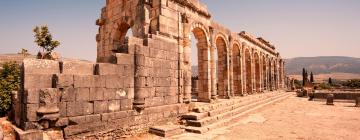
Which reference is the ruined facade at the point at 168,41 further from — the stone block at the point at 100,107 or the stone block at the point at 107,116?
the stone block at the point at 100,107

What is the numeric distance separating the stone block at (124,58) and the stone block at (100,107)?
1192 millimetres

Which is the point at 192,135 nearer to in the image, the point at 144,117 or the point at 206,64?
the point at 144,117

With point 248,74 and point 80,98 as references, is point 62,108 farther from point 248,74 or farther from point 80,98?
point 248,74

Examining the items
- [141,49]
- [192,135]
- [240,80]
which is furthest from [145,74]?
[240,80]

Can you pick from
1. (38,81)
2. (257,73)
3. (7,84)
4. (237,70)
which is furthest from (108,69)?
(257,73)

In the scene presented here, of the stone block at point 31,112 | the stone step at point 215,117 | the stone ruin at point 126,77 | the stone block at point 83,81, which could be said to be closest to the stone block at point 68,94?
the stone ruin at point 126,77

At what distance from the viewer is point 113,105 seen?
598 centimetres

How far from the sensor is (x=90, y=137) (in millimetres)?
5324

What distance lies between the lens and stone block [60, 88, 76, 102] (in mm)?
4898

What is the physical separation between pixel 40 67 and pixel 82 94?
106cm

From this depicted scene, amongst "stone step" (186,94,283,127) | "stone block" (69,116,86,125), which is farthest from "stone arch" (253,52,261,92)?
"stone block" (69,116,86,125)

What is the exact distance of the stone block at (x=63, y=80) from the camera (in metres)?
4.79

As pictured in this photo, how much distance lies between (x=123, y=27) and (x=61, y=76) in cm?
565

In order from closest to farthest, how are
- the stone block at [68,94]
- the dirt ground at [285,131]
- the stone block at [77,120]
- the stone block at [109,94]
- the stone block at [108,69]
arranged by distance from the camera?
the stone block at [68,94] < the stone block at [77,120] < the stone block at [108,69] < the stone block at [109,94] < the dirt ground at [285,131]
